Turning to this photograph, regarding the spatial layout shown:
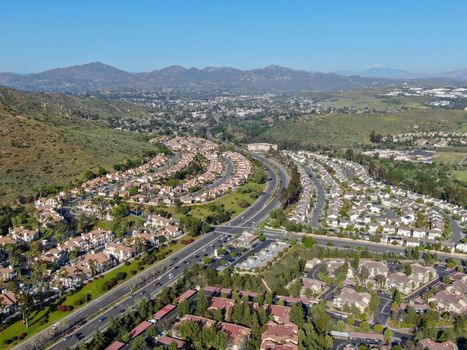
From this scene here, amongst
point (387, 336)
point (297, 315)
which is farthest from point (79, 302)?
point (387, 336)

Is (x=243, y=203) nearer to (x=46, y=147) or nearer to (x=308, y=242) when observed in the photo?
(x=308, y=242)

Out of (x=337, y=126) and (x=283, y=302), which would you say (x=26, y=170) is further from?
(x=337, y=126)

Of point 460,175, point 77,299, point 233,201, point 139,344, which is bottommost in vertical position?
point 460,175

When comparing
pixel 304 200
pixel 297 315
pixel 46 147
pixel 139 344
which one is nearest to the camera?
pixel 139 344

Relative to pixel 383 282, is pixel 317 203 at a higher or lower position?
lower

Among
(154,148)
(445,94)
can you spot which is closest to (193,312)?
(154,148)

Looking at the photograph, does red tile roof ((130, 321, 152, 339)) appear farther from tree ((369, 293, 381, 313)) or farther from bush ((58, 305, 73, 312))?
tree ((369, 293, 381, 313))

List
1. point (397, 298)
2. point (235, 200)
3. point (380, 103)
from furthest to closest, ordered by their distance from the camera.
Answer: point (380, 103) < point (235, 200) < point (397, 298)

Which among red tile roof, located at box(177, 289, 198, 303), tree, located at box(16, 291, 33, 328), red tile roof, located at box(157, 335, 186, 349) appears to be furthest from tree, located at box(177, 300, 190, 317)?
tree, located at box(16, 291, 33, 328)
